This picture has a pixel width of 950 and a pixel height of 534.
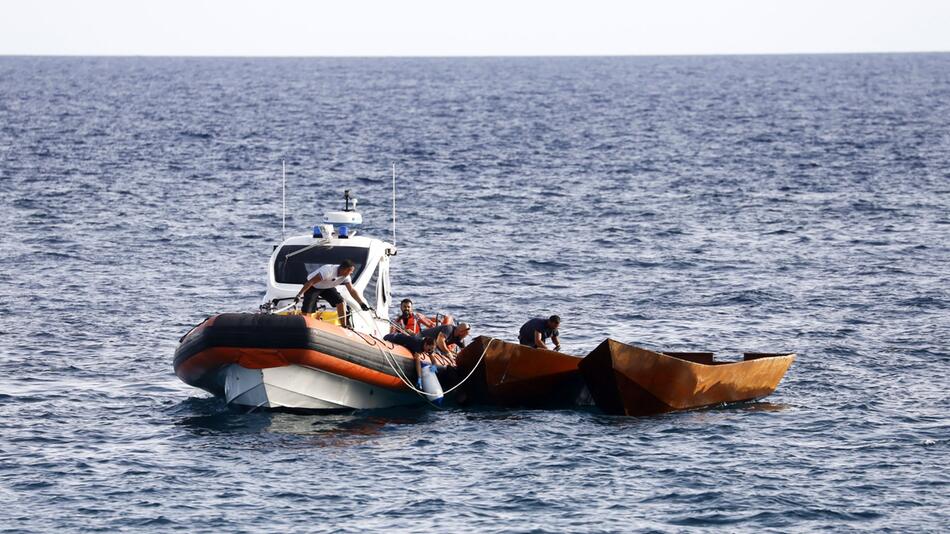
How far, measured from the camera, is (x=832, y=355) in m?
31.6

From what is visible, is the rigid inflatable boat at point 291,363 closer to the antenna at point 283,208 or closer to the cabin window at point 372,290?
the cabin window at point 372,290

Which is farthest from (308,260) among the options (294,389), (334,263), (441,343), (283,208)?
(294,389)

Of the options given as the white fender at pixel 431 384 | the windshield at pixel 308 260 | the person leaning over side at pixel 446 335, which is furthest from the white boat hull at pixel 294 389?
the windshield at pixel 308 260

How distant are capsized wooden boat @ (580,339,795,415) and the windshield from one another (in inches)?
189

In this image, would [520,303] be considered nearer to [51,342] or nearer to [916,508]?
[51,342]

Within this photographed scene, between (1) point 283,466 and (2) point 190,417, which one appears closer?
(1) point 283,466

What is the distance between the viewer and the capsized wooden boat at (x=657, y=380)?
1010 inches

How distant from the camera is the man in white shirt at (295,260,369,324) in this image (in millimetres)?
26297

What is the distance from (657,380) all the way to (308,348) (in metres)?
6.15

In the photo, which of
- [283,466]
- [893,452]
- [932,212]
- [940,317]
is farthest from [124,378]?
[932,212]

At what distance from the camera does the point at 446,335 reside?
1102 inches

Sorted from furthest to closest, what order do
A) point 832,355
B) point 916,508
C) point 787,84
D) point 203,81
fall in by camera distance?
1. point 203,81
2. point 787,84
3. point 832,355
4. point 916,508

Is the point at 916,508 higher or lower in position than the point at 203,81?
lower

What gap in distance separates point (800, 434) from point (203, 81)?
167m
